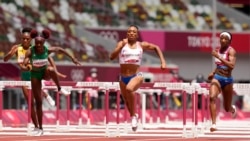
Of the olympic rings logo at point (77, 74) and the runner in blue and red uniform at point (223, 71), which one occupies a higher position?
the runner in blue and red uniform at point (223, 71)

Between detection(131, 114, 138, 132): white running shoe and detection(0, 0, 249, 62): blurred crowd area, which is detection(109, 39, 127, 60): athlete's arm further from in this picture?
detection(0, 0, 249, 62): blurred crowd area

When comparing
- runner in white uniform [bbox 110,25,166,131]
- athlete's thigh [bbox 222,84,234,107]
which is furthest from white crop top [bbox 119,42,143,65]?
athlete's thigh [bbox 222,84,234,107]

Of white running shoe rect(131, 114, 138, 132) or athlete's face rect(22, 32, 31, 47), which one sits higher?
athlete's face rect(22, 32, 31, 47)

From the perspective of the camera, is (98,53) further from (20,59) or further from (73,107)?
(20,59)

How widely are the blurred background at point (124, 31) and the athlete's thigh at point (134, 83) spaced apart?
1967 centimetres

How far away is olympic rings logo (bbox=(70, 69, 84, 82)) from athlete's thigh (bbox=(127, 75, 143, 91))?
2311 centimetres

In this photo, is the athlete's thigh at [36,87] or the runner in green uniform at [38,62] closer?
the runner in green uniform at [38,62]

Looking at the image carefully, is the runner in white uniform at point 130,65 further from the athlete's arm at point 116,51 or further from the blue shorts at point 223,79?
the blue shorts at point 223,79

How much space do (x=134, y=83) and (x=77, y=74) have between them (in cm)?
2367

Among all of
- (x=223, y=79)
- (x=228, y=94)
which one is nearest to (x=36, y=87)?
(x=223, y=79)

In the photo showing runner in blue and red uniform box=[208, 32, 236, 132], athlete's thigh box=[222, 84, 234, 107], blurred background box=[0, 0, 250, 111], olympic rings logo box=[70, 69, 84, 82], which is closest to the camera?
runner in blue and red uniform box=[208, 32, 236, 132]

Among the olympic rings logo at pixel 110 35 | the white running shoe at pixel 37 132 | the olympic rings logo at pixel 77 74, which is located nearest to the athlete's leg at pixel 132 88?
the white running shoe at pixel 37 132

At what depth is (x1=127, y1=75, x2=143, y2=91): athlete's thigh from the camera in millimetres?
19906

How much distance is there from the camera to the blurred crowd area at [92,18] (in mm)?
44656
